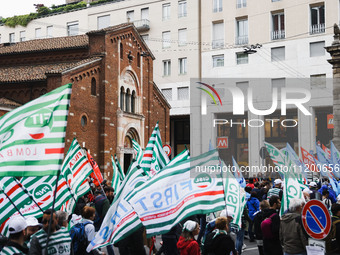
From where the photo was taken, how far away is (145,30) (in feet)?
156

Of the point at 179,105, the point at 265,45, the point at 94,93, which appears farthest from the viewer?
the point at 179,105

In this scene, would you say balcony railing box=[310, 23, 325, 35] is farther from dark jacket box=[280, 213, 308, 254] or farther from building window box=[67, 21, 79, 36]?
dark jacket box=[280, 213, 308, 254]

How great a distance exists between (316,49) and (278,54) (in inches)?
126

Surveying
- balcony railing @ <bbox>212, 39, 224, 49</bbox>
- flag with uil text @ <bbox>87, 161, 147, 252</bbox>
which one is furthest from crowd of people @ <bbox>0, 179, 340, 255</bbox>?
balcony railing @ <bbox>212, 39, 224, 49</bbox>

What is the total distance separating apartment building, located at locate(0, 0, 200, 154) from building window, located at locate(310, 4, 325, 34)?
408 inches

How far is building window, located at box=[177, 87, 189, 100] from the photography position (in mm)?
45219

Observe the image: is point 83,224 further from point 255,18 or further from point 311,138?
point 255,18

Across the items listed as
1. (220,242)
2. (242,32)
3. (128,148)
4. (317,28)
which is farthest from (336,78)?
(242,32)

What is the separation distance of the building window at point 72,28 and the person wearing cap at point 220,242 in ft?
152

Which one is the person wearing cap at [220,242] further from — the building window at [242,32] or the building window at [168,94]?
the building window at [168,94]

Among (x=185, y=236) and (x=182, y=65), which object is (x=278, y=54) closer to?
(x=182, y=65)

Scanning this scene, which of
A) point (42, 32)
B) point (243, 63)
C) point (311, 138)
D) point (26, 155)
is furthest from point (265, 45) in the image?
point (26, 155)

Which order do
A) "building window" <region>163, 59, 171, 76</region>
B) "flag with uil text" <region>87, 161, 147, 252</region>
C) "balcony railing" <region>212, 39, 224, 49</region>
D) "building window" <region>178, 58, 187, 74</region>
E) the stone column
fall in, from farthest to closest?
"building window" <region>163, 59, 171, 76</region>
"building window" <region>178, 58, 187, 74</region>
"balcony railing" <region>212, 39, 224, 49</region>
the stone column
"flag with uil text" <region>87, 161, 147, 252</region>

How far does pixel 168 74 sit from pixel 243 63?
748cm
